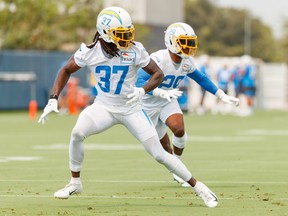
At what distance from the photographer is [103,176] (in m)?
14.7

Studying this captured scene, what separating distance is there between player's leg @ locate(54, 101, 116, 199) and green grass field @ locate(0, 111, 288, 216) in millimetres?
168

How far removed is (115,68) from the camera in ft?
37.6

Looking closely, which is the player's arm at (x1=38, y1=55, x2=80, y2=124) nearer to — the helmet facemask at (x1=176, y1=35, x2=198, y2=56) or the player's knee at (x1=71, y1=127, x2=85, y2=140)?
the player's knee at (x1=71, y1=127, x2=85, y2=140)

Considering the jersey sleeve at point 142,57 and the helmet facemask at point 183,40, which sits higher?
the jersey sleeve at point 142,57

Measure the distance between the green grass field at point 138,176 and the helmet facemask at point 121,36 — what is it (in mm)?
1752

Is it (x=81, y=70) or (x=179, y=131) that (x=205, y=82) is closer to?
(x=179, y=131)

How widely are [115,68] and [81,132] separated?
813 mm

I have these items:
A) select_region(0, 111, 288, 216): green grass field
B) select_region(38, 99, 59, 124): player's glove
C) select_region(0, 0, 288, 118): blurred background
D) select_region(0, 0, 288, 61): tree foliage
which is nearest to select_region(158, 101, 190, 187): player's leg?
select_region(0, 111, 288, 216): green grass field

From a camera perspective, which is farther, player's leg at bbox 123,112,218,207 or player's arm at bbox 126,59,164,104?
player's arm at bbox 126,59,164,104

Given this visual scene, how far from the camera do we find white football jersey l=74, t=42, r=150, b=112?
37.6 feet

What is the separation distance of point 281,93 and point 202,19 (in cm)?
6419

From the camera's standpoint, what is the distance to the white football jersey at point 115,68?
11.4 m

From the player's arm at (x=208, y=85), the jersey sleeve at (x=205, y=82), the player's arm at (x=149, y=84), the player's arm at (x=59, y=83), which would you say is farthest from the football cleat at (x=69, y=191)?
the jersey sleeve at (x=205, y=82)

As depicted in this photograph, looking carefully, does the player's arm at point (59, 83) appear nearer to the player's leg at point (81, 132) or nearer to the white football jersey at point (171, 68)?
the player's leg at point (81, 132)
